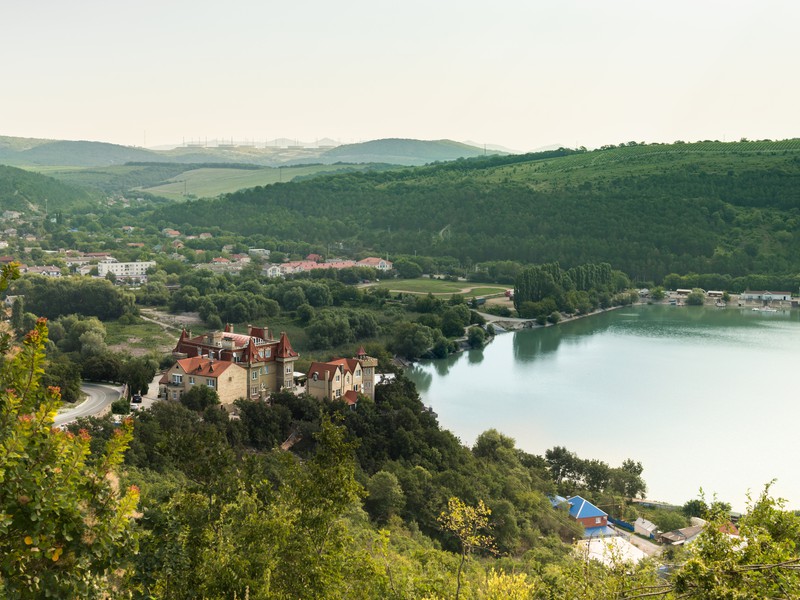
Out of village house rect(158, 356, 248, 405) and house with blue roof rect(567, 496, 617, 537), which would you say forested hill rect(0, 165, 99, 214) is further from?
house with blue roof rect(567, 496, 617, 537)

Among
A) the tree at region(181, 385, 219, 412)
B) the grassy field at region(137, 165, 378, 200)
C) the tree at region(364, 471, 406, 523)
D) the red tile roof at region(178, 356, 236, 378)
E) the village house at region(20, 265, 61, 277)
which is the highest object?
the grassy field at region(137, 165, 378, 200)

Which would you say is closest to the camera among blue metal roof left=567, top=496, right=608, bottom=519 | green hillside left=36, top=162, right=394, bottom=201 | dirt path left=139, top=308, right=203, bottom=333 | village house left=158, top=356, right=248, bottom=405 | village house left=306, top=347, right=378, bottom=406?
blue metal roof left=567, top=496, right=608, bottom=519

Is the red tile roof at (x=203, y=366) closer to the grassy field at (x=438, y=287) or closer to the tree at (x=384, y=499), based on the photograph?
the tree at (x=384, y=499)

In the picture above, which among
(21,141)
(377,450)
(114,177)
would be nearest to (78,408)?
(377,450)

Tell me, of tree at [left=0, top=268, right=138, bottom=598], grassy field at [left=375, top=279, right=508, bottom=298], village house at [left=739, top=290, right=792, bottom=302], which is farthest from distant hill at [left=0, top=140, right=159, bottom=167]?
tree at [left=0, top=268, right=138, bottom=598]

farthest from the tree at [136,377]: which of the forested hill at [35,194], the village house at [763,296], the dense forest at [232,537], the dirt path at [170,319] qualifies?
the forested hill at [35,194]

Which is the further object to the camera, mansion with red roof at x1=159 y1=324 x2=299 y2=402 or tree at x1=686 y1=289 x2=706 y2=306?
tree at x1=686 y1=289 x2=706 y2=306

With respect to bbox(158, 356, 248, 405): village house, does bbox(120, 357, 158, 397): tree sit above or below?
below
